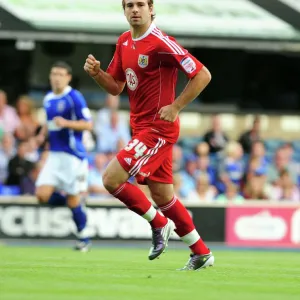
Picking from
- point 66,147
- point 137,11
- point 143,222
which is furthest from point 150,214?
point 143,222

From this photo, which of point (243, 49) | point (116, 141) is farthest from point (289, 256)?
point (243, 49)

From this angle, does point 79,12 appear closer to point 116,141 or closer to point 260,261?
point 116,141

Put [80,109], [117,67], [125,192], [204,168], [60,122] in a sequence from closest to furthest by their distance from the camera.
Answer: [125,192]
[117,67]
[60,122]
[80,109]
[204,168]

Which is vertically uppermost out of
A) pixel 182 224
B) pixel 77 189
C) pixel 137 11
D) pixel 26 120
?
pixel 137 11

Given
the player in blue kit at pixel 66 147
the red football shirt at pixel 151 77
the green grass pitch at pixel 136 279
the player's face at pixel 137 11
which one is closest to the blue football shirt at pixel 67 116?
the player in blue kit at pixel 66 147

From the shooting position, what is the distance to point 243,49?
20.8m

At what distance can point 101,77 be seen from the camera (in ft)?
29.1

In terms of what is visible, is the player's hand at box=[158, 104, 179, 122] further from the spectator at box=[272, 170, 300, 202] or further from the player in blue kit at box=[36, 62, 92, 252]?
the spectator at box=[272, 170, 300, 202]

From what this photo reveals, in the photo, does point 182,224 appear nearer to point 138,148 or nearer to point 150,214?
point 150,214

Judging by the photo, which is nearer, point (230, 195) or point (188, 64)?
point (188, 64)

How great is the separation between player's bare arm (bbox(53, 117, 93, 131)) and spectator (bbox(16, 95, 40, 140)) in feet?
13.2

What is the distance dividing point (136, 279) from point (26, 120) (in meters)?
9.66

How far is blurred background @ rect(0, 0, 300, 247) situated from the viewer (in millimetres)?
15609

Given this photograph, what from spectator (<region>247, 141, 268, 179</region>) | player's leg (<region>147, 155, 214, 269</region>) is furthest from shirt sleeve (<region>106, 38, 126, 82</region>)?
spectator (<region>247, 141, 268, 179</region>)
